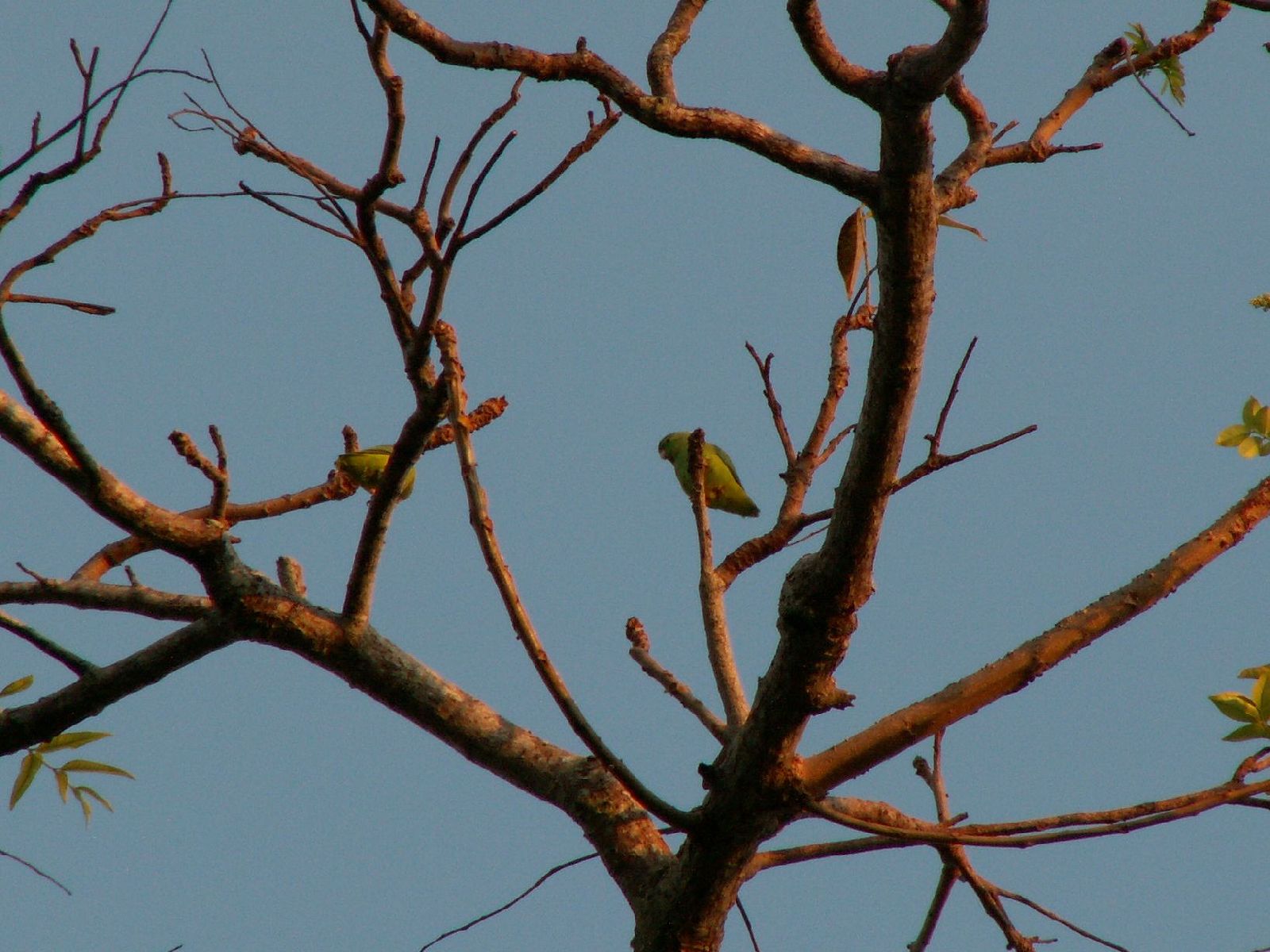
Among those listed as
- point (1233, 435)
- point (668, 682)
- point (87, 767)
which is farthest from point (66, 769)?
point (1233, 435)

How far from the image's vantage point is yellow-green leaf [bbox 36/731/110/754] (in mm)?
2814

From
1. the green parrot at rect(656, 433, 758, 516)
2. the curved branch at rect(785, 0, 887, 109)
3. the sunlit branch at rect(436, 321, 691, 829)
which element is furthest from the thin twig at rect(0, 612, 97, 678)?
the green parrot at rect(656, 433, 758, 516)

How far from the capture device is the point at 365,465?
404cm

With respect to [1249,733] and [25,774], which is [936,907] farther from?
[25,774]

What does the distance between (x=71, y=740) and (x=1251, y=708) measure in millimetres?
2706

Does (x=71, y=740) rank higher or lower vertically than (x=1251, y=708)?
higher

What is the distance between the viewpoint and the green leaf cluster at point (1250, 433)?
2844 mm

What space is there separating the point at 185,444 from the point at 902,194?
1.50 metres

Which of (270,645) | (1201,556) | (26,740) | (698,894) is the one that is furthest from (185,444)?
(1201,556)

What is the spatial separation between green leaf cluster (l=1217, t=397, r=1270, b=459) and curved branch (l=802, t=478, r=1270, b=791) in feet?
1.05

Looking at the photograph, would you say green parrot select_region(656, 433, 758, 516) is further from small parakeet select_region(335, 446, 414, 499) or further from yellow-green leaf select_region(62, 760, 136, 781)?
yellow-green leaf select_region(62, 760, 136, 781)

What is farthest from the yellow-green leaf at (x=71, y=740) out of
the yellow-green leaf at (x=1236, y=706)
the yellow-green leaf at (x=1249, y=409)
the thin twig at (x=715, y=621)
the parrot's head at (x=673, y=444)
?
the parrot's head at (x=673, y=444)

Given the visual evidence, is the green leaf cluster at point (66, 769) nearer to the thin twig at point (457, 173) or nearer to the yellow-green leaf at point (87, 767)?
the yellow-green leaf at point (87, 767)

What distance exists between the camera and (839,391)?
340cm
